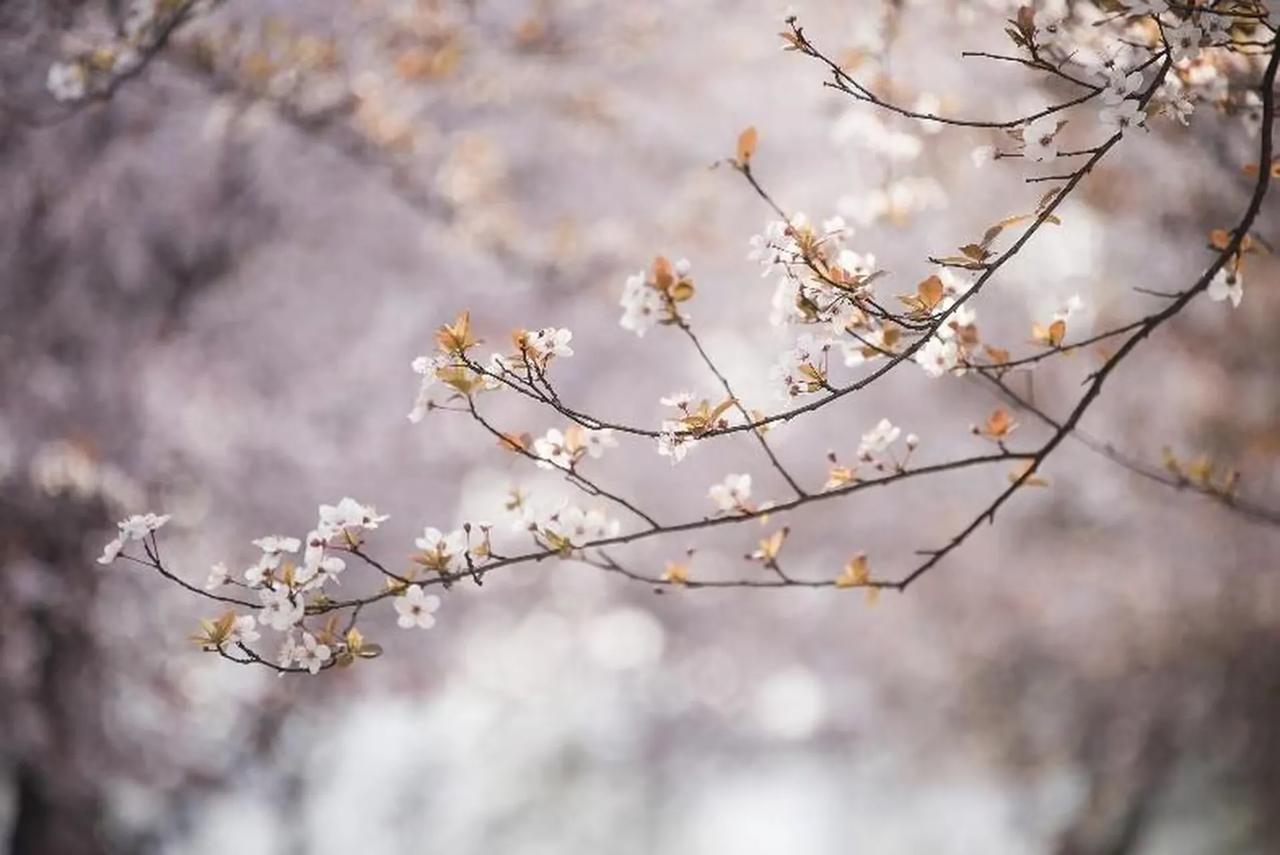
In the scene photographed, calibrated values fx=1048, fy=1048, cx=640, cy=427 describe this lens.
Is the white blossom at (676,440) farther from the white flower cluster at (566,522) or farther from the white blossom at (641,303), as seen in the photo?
the white flower cluster at (566,522)

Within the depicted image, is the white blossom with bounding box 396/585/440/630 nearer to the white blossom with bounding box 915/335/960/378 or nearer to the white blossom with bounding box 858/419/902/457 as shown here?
the white blossom with bounding box 858/419/902/457

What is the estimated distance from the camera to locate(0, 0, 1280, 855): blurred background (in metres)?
3.68

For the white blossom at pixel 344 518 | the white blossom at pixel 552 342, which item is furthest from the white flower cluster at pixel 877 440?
the white blossom at pixel 344 518

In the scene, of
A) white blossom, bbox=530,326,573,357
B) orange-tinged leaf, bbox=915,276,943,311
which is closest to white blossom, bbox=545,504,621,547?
white blossom, bbox=530,326,573,357

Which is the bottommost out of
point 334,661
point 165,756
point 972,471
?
point 334,661

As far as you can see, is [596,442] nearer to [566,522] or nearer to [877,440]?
[566,522]

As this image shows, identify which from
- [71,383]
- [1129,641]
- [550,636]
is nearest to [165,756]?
[71,383]

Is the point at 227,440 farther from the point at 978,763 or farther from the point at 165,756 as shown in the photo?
the point at 978,763

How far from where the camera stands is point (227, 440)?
4867 millimetres

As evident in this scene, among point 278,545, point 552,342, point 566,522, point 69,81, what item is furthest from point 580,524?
point 69,81

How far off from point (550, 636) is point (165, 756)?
3.27m

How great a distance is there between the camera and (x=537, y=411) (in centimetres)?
599

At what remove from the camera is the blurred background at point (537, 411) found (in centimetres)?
368

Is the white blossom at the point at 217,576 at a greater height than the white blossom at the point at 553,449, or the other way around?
the white blossom at the point at 553,449
